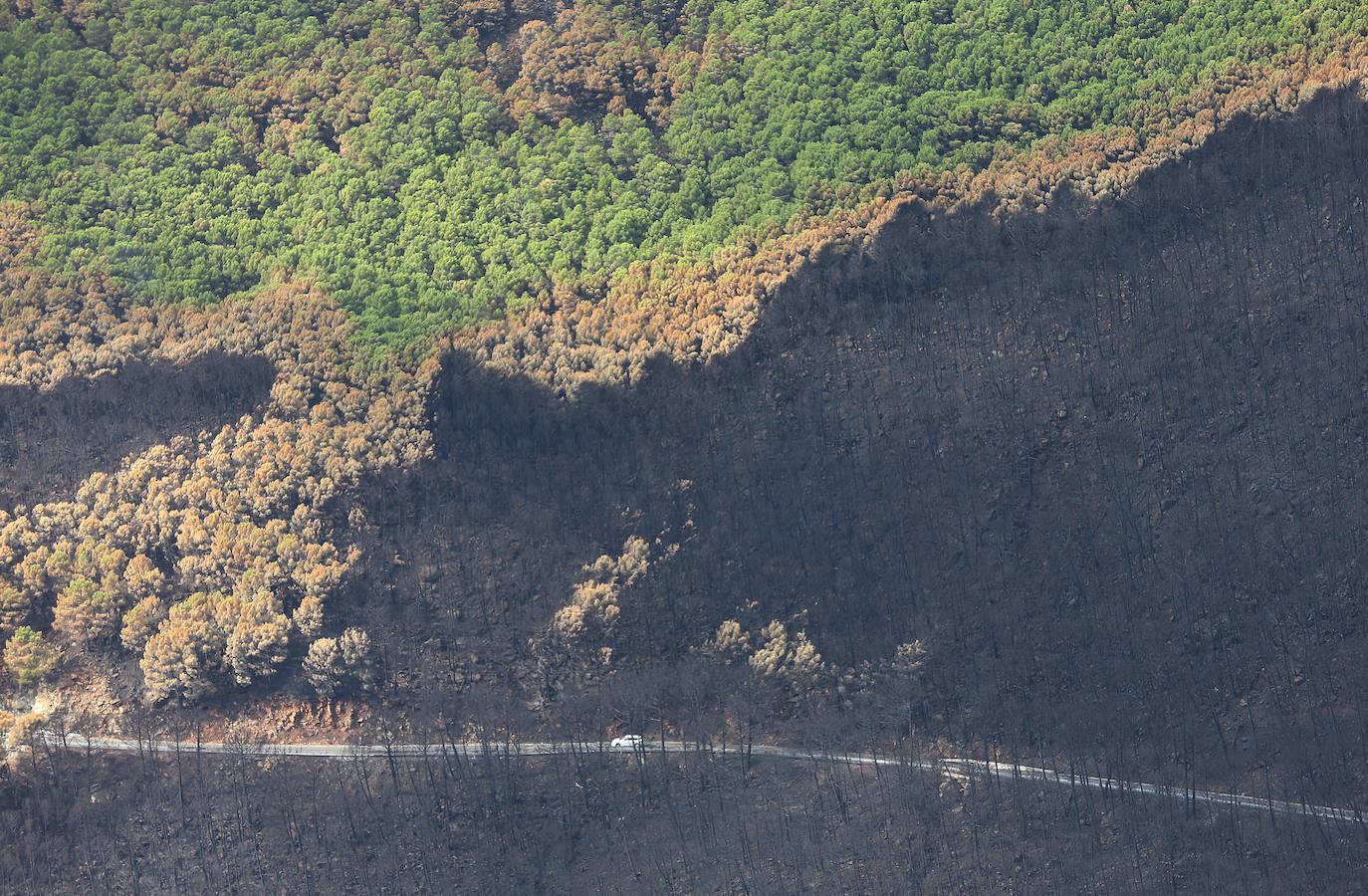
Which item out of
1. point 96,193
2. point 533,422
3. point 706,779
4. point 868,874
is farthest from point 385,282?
point 868,874

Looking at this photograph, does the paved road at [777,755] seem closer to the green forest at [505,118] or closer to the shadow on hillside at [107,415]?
the shadow on hillside at [107,415]

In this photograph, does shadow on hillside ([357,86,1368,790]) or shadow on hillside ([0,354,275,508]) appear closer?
shadow on hillside ([357,86,1368,790])

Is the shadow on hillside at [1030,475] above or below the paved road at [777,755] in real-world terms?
above

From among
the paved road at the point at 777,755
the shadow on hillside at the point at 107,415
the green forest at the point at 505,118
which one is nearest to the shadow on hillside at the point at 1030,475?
the paved road at the point at 777,755

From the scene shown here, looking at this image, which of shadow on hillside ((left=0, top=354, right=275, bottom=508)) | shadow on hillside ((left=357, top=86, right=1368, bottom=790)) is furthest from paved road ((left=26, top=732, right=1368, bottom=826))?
shadow on hillside ((left=0, top=354, right=275, bottom=508))

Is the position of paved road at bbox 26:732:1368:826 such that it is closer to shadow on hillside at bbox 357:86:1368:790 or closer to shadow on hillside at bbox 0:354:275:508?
shadow on hillside at bbox 357:86:1368:790

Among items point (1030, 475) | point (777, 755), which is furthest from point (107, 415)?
point (1030, 475)

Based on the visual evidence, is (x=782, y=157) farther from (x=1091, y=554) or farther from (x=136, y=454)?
(x=136, y=454)
